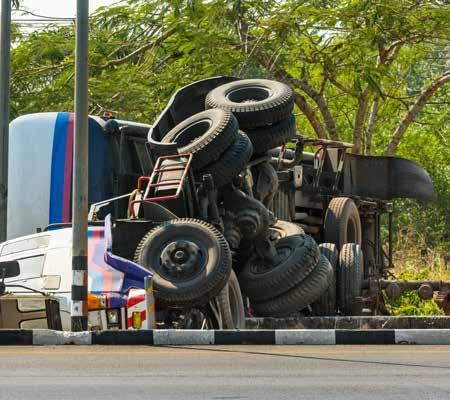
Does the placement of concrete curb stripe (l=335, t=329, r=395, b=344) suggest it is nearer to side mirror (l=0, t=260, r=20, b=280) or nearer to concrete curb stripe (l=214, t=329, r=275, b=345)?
concrete curb stripe (l=214, t=329, r=275, b=345)

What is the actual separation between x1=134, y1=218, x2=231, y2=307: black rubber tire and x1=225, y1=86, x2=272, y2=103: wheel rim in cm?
429

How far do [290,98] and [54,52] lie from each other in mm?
11965

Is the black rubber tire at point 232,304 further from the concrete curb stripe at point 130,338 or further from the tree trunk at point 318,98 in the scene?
the tree trunk at point 318,98

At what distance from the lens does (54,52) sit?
29.2 m

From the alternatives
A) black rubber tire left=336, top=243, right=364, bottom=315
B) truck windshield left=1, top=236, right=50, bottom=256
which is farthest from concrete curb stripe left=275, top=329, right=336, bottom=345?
black rubber tire left=336, top=243, right=364, bottom=315

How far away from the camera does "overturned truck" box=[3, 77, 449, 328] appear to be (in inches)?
579

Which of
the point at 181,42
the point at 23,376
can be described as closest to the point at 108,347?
the point at 23,376

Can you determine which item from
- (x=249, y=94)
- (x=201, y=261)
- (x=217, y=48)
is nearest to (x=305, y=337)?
(x=201, y=261)

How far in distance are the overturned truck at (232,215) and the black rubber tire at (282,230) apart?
20 millimetres

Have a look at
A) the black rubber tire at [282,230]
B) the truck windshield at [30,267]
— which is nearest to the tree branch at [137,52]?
the black rubber tire at [282,230]

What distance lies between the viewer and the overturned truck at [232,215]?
14.7 meters

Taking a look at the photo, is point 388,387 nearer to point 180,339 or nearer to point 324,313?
point 180,339

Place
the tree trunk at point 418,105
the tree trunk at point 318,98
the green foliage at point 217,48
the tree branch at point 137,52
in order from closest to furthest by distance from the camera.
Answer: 1. the green foliage at point 217,48
2. the tree branch at point 137,52
3. the tree trunk at point 318,98
4. the tree trunk at point 418,105

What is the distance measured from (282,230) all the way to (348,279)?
5.64ft
